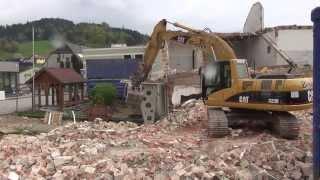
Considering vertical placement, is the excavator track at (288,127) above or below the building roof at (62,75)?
below

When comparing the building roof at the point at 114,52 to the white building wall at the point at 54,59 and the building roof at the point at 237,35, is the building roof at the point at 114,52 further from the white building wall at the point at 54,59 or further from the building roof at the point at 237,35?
the building roof at the point at 237,35

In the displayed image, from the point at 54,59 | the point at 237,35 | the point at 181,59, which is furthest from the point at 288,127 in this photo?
the point at 54,59

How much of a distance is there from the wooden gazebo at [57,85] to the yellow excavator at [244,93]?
2196 cm

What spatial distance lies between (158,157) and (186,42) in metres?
7.12

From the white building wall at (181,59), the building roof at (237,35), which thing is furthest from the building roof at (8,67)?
the building roof at (237,35)

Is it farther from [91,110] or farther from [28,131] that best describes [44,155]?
[91,110]

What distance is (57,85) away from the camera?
39.7 metres

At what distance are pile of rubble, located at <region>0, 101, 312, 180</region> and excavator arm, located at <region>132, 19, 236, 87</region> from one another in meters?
2.42

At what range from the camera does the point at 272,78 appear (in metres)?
15.6

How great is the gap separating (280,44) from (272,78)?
1676 centimetres

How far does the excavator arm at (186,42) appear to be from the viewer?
17.6m

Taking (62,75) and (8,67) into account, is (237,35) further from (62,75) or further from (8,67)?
(8,67)

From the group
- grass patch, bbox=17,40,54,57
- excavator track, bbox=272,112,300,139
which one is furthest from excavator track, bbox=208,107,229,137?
grass patch, bbox=17,40,54,57

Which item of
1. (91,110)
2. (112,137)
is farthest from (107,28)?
(112,137)
